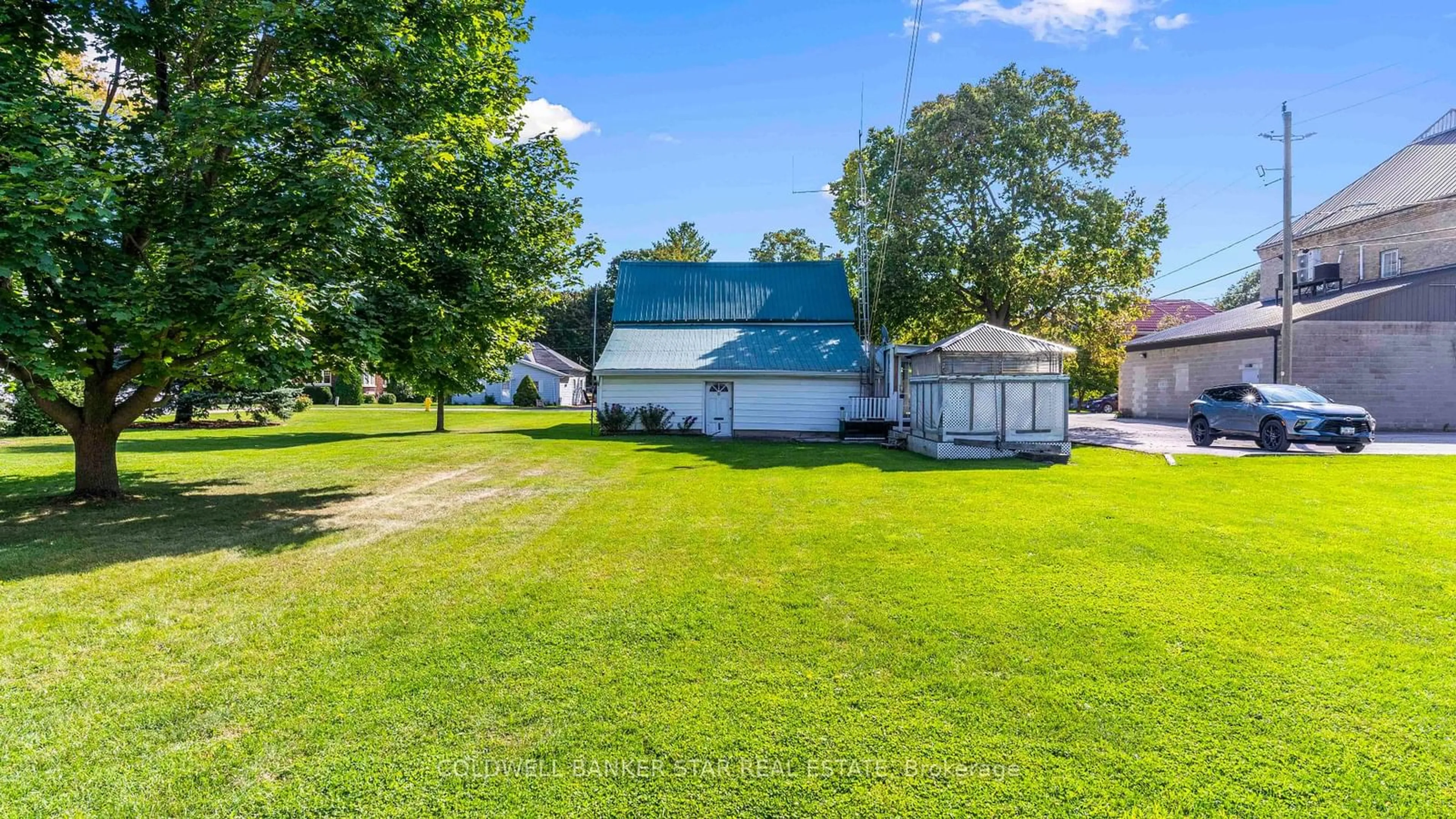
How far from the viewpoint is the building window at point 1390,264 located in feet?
86.1

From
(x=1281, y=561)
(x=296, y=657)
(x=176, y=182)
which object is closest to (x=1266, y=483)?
(x=1281, y=561)

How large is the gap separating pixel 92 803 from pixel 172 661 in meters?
1.48

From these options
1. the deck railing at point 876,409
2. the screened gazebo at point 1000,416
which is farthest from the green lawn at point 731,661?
the deck railing at point 876,409

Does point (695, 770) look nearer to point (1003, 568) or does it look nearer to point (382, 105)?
point (1003, 568)

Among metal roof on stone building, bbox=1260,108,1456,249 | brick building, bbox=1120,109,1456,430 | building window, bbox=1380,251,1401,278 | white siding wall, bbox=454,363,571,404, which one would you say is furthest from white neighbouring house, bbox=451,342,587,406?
building window, bbox=1380,251,1401,278

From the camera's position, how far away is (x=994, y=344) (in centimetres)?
1644

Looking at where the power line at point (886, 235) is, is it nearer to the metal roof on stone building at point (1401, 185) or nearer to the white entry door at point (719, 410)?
the white entry door at point (719, 410)

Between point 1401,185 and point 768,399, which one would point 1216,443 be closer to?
point 768,399

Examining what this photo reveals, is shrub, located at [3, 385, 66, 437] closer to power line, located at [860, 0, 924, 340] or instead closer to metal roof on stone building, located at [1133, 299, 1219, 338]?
power line, located at [860, 0, 924, 340]

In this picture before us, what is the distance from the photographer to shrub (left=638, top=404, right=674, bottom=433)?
20.7 m

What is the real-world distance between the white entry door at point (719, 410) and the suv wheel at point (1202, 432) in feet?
42.7

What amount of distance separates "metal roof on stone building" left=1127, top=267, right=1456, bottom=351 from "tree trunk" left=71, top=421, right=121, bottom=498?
26.9 meters

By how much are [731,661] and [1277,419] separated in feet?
56.5

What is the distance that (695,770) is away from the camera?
284 cm
